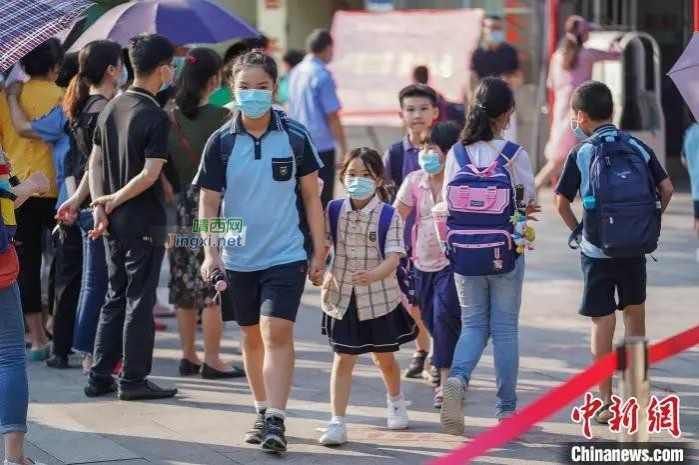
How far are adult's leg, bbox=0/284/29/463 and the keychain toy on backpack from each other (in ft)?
7.56

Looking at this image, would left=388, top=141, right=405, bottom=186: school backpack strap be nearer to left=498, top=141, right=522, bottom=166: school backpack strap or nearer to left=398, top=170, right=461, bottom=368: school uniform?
left=398, top=170, right=461, bottom=368: school uniform

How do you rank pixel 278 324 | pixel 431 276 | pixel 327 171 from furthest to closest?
pixel 327 171 < pixel 431 276 < pixel 278 324

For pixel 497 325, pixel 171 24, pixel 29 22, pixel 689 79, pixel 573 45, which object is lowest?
pixel 497 325

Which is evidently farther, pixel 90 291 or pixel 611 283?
pixel 90 291

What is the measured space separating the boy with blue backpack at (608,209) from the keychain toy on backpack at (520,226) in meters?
0.18

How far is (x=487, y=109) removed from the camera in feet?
21.6

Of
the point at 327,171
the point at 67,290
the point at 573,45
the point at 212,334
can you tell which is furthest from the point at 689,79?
the point at 573,45

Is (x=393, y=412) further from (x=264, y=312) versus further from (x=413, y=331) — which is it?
(x=264, y=312)

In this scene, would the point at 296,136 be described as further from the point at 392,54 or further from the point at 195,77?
the point at 392,54

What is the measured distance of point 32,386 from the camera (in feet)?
25.5

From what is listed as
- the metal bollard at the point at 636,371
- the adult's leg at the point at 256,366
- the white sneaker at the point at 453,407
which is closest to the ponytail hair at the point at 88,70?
the adult's leg at the point at 256,366

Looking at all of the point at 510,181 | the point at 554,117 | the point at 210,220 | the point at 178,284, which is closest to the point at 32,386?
the point at 178,284

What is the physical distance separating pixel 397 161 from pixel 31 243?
2.39 m

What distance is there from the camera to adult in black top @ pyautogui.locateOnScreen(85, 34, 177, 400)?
714 cm
